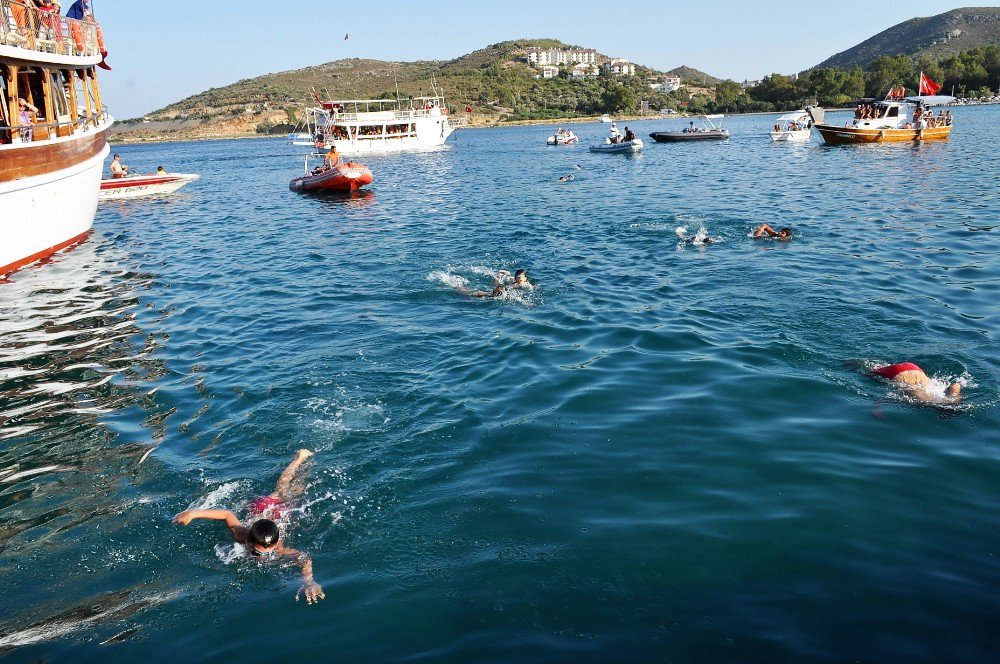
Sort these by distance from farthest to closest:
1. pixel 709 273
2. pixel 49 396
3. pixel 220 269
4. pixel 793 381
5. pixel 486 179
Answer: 1. pixel 486 179
2. pixel 220 269
3. pixel 709 273
4. pixel 49 396
5. pixel 793 381

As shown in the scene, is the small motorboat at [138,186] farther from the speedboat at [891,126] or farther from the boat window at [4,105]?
the speedboat at [891,126]

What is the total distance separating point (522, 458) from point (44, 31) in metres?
21.2

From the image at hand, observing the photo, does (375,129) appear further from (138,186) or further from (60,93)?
(60,93)

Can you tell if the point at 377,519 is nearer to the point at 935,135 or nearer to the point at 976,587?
the point at 976,587

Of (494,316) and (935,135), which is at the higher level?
(935,135)

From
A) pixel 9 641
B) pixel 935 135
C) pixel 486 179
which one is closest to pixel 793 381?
pixel 9 641

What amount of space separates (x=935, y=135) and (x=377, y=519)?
1960 inches

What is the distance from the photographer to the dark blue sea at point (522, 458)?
5199mm

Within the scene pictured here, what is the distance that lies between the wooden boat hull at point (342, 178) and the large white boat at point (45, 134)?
413 inches

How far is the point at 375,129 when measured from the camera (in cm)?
6725

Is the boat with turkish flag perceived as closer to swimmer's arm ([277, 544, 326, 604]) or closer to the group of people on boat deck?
the group of people on boat deck

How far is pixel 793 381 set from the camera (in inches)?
362

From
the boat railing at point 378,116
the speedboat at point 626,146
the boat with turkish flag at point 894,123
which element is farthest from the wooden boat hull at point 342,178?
the boat railing at point 378,116

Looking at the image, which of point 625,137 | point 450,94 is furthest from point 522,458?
point 450,94
